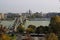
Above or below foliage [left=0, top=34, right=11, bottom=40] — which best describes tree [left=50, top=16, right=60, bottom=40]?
above

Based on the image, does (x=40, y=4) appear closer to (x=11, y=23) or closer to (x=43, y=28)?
(x=43, y=28)

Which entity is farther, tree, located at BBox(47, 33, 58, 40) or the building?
the building

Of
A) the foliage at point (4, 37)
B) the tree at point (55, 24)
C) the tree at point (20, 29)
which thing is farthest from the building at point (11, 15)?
the tree at point (55, 24)

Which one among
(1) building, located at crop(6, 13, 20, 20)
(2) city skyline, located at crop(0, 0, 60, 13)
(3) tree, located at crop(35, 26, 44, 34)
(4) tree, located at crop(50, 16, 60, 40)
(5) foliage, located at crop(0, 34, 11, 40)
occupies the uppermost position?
(2) city skyline, located at crop(0, 0, 60, 13)

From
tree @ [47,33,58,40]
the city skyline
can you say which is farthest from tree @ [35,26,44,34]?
the city skyline

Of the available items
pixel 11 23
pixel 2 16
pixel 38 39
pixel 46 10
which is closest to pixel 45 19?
pixel 46 10

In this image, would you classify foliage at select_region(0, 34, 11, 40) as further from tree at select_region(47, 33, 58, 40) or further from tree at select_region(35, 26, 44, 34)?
tree at select_region(47, 33, 58, 40)

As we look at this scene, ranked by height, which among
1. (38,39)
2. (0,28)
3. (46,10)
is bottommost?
(38,39)

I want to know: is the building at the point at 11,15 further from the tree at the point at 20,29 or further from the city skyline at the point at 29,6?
the tree at the point at 20,29

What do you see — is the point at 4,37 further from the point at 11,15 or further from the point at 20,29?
the point at 11,15
